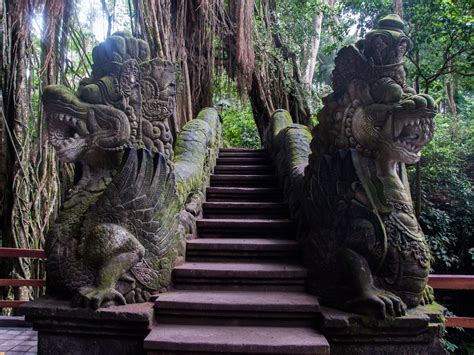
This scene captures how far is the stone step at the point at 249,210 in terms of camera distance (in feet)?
13.3

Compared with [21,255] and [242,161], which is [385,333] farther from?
[242,161]

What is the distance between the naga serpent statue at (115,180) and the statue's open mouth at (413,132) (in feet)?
5.11

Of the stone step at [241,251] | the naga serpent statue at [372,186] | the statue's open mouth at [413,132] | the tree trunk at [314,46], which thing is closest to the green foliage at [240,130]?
the tree trunk at [314,46]

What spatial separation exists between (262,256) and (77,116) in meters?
1.78

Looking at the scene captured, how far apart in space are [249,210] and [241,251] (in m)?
0.91

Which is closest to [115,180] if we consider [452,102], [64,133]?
[64,133]

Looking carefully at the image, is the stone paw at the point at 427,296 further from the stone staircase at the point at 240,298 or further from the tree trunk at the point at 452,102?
the tree trunk at the point at 452,102

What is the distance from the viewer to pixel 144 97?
2748 millimetres

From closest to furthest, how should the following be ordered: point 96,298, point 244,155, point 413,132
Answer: point 96,298
point 413,132
point 244,155

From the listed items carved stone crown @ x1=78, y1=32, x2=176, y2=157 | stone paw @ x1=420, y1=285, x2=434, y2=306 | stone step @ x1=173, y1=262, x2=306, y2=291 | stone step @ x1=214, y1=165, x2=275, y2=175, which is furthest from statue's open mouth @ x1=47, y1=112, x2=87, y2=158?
stone step @ x1=214, y1=165, x2=275, y2=175

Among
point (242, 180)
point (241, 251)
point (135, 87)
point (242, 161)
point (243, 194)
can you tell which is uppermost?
point (135, 87)

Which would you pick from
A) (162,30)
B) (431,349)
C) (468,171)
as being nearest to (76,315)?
(431,349)

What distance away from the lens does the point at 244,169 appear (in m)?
5.47

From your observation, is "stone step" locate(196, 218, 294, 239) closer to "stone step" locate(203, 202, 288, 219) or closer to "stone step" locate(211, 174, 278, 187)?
"stone step" locate(203, 202, 288, 219)
